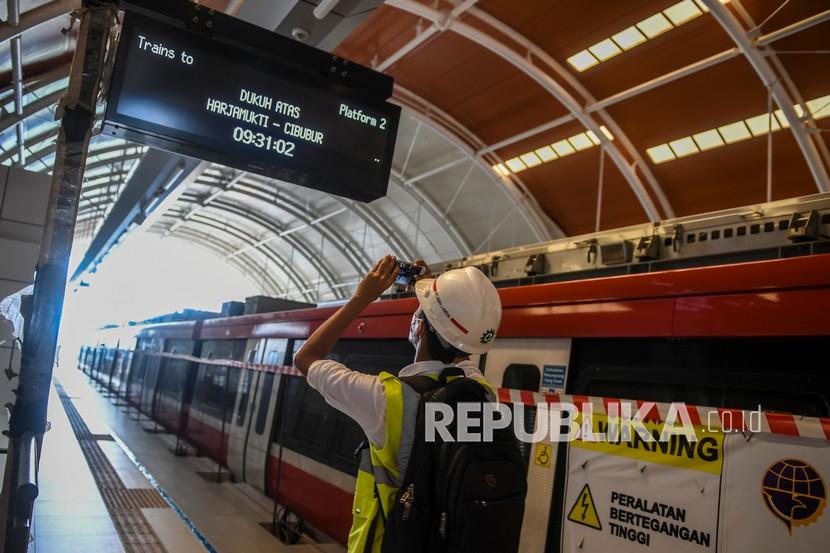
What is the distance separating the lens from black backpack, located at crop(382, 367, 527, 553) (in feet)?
5.47

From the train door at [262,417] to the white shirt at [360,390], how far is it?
6.10 m

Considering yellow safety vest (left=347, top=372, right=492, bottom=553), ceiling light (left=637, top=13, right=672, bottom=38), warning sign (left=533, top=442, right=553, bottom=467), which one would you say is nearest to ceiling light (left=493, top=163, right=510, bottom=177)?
ceiling light (left=637, top=13, right=672, bottom=38)

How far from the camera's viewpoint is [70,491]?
6406 millimetres

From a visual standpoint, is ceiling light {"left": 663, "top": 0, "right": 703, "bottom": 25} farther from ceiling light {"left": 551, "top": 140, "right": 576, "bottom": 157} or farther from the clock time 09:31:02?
the clock time 09:31:02

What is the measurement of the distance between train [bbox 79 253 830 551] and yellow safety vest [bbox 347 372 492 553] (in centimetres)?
173

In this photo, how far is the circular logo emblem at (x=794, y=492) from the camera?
7.61 feet

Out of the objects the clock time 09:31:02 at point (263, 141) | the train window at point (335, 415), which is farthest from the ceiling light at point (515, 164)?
the clock time 09:31:02 at point (263, 141)

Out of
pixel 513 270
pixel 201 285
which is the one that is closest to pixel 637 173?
pixel 513 270

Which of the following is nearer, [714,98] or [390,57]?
[714,98]

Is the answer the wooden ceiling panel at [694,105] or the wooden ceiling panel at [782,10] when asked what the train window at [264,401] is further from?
the wooden ceiling panel at [694,105]

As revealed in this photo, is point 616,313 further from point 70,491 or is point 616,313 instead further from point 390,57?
point 390,57

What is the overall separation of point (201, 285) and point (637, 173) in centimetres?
3523

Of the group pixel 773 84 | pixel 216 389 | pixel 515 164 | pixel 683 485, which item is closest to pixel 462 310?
pixel 683 485

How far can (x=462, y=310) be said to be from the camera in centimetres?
204
